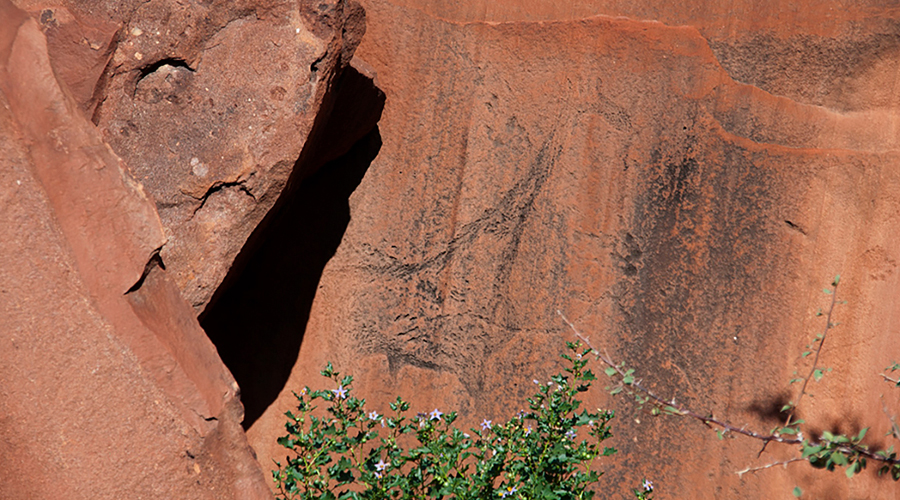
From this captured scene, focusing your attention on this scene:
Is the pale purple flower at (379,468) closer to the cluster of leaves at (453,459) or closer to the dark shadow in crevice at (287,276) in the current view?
the cluster of leaves at (453,459)

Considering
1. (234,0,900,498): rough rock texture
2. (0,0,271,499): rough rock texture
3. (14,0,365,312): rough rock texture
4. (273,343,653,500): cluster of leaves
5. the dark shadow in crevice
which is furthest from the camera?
the dark shadow in crevice

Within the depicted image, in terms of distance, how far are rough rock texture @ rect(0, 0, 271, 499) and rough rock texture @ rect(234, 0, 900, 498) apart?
46.7 inches

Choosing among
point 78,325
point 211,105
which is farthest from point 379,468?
point 211,105

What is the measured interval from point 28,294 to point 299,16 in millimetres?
1142

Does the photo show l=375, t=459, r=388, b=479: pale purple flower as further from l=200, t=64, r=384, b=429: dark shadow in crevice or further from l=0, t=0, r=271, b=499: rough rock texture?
l=200, t=64, r=384, b=429: dark shadow in crevice

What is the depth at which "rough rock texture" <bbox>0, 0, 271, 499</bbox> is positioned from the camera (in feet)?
5.59

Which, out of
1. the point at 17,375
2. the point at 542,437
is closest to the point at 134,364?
the point at 17,375

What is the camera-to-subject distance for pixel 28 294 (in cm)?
170

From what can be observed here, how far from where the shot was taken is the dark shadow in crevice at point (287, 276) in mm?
2893

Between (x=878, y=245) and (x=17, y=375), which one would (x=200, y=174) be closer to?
(x=17, y=375)

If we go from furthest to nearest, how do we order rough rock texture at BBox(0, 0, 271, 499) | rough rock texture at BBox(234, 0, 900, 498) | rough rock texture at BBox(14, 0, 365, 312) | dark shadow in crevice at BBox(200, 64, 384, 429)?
1. dark shadow in crevice at BBox(200, 64, 384, 429)
2. rough rock texture at BBox(234, 0, 900, 498)
3. rough rock texture at BBox(14, 0, 365, 312)
4. rough rock texture at BBox(0, 0, 271, 499)

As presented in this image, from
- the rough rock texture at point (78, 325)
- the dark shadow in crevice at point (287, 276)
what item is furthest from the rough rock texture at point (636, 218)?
the rough rock texture at point (78, 325)

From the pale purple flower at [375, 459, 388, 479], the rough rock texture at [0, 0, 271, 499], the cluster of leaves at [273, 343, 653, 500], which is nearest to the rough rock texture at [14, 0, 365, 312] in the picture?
the rough rock texture at [0, 0, 271, 499]

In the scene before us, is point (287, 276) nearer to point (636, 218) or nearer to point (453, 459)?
point (453, 459)
